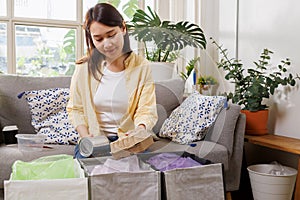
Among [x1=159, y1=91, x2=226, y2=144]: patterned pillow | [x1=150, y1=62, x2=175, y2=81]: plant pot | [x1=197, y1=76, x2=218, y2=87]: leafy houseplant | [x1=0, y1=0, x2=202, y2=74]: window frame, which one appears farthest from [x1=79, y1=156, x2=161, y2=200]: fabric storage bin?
[x1=0, y1=0, x2=202, y2=74]: window frame

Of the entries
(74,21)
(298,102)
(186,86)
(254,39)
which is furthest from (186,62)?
(74,21)

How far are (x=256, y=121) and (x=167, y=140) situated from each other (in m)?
0.91

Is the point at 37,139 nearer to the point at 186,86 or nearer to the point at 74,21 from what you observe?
the point at 186,86

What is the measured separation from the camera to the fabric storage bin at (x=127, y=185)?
128 cm

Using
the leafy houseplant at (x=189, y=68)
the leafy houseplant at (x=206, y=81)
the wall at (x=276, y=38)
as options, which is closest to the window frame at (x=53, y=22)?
the wall at (x=276, y=38)

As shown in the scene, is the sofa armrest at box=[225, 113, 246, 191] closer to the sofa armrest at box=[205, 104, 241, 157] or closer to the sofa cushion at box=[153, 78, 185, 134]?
the sofa armrest at box=[205, 104, 241, 157]

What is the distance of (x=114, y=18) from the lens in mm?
1146

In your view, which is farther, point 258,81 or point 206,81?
point 258,81

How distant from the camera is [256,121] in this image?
2051 mm

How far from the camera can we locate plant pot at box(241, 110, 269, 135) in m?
2.05

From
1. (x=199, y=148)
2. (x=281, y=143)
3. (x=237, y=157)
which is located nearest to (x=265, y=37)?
(x=281, y=143)

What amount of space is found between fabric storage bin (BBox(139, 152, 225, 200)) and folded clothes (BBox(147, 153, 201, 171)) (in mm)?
16

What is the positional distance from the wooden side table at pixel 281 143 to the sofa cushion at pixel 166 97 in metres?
0.76

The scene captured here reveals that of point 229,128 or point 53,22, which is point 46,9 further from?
point 229,128
